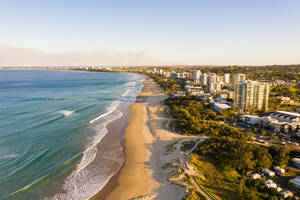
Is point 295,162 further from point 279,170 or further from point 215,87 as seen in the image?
point 215,87

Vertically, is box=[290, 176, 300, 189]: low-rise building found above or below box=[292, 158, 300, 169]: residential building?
below

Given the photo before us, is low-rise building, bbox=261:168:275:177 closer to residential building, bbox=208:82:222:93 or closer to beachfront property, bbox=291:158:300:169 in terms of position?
beachfront property, bbox=291:158:300:169

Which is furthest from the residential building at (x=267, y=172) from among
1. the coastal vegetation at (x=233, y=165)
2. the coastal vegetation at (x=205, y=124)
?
the coastal vegetation at (x=205, y=124)

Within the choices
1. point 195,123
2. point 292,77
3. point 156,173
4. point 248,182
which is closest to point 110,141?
point 156,173

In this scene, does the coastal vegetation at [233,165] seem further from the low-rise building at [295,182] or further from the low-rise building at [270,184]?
the low-rise building at [295,182]

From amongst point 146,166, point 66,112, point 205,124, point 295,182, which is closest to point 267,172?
point 295,182

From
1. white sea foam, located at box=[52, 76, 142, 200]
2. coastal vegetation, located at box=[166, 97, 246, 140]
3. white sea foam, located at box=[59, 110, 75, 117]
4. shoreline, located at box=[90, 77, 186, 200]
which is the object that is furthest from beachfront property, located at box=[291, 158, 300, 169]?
white sea foam, located at box=[59, 110, 75, 117]

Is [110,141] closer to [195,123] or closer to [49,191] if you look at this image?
[49,191]
